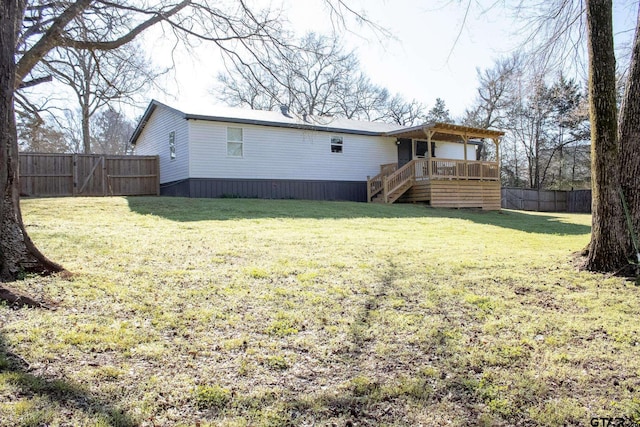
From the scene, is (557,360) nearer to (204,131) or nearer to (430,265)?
(430,265)

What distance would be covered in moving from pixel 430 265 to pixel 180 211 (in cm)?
721

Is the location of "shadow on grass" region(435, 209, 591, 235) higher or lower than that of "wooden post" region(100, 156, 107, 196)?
lower

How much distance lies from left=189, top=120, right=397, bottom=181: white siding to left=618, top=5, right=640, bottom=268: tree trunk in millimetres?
9602

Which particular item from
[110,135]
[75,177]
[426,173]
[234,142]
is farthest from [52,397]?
[110,135]

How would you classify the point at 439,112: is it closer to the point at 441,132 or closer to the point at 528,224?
the point at 441,132

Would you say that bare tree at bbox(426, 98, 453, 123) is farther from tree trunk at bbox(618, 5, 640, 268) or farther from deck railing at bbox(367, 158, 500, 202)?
tree trunk at bbox(618, 5, 640, 268)

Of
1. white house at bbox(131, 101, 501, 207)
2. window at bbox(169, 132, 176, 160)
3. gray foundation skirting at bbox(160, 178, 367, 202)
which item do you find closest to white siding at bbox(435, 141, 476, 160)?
white house at bbox(131, 101, 501, 207)

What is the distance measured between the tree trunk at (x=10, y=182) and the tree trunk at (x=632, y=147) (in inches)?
263

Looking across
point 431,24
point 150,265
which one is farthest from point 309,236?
point 431,24

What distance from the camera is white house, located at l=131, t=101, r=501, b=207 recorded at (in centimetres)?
1534

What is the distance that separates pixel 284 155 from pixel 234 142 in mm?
2137

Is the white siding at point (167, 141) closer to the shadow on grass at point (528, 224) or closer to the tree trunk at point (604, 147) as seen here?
the shadow on grass at point (528, 224)

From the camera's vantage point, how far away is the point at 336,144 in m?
18.3

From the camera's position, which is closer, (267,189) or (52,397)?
(52,397)
